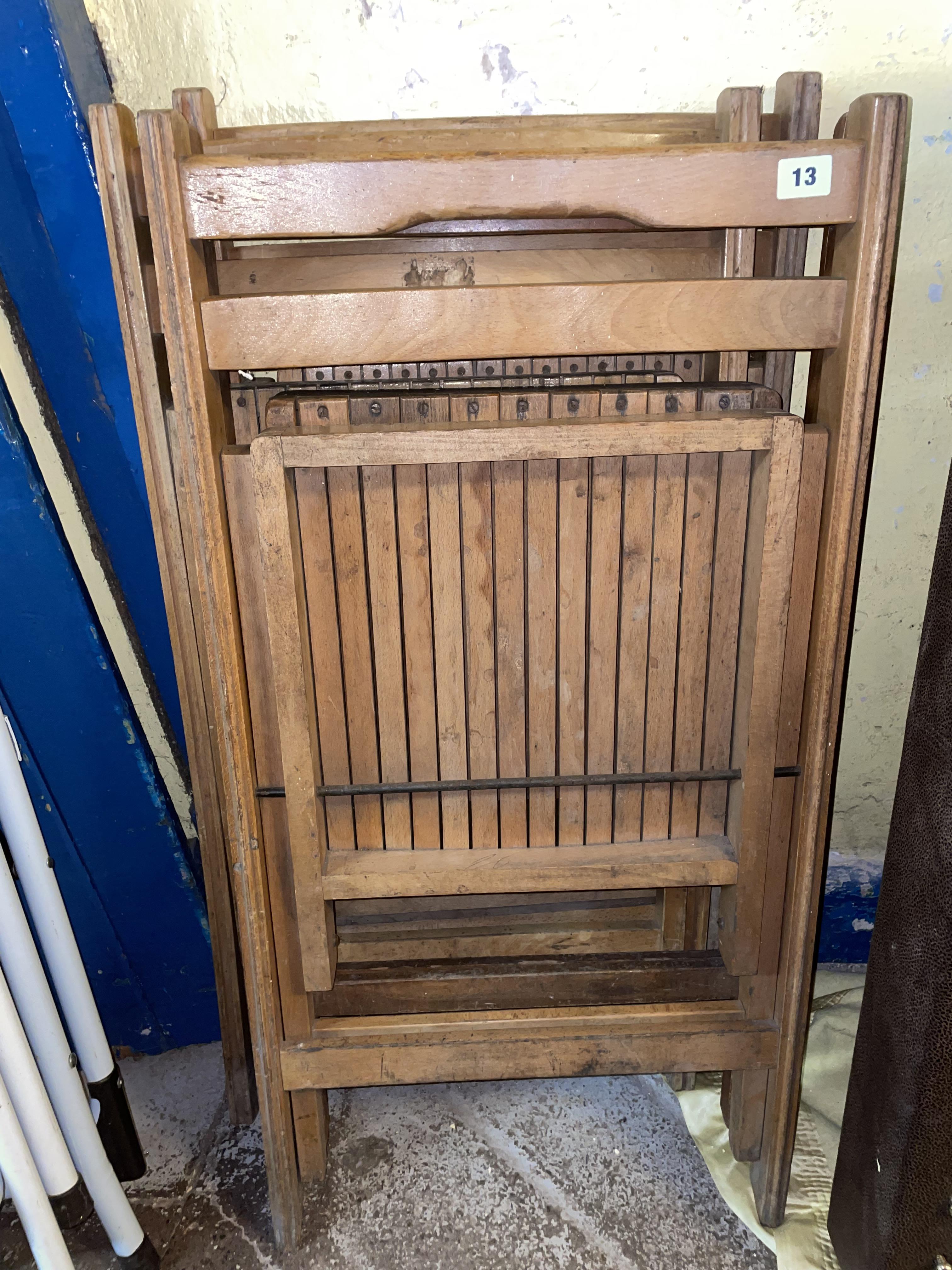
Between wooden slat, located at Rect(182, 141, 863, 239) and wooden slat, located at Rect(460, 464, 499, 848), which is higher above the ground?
wooden slat, located at Rect(182, 141, 863, 239)

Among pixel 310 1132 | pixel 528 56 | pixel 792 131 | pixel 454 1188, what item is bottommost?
pixel 454 1188

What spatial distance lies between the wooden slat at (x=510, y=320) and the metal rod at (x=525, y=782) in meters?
0.62

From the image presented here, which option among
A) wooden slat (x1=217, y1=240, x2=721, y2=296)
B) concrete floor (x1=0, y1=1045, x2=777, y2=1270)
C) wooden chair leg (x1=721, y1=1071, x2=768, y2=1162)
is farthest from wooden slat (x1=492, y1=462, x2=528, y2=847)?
concrete floor (x1=0, y1=1045, x2=777, y2=1270)

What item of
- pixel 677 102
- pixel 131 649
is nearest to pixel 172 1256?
pixel 131 649

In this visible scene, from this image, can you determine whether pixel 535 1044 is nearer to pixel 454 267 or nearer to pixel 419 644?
pixel 419 644

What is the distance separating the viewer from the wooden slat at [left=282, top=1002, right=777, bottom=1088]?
4.56 feet

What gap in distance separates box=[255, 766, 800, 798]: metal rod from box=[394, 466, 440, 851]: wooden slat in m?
0.02

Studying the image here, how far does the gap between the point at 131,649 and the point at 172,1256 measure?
1084 millimetres

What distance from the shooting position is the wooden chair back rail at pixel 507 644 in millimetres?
1144

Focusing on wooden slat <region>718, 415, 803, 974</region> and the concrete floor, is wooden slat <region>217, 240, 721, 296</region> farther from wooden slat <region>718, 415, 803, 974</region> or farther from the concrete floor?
the concrete floor

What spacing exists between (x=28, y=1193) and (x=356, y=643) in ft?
2.94

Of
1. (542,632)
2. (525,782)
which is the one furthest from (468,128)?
(525,782)

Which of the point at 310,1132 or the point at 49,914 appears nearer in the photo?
the point at 49,914

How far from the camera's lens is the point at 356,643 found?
4.13ft
